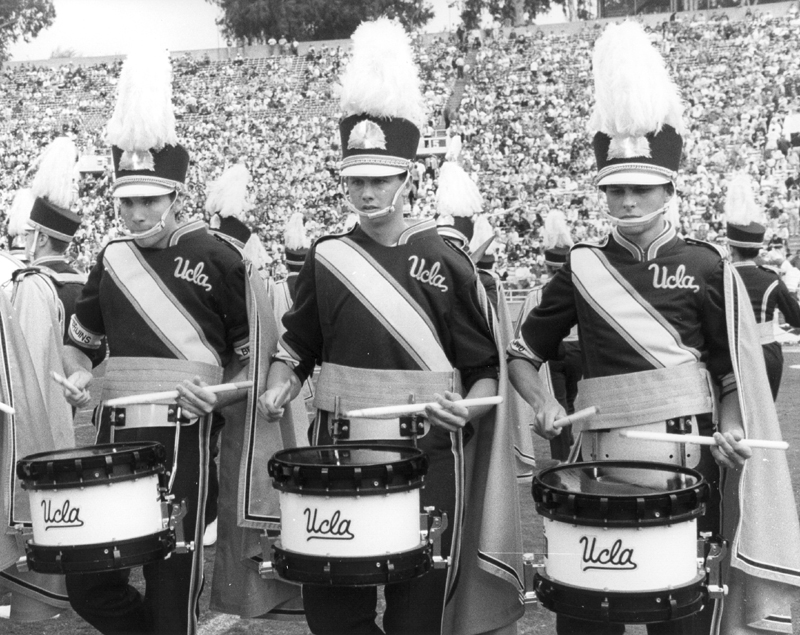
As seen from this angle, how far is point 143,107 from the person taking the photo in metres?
4.76

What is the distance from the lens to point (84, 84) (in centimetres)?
3503

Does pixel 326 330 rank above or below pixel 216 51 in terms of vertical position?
below

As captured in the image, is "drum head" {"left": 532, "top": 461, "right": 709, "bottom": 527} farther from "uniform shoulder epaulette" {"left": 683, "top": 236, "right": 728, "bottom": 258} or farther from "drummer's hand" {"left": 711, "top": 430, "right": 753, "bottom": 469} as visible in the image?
"uniform shoulder epaulette" {"left": 683, "top": 236, "right": 728, "bottom": 258}

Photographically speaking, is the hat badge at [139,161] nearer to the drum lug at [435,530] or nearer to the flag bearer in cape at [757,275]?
the drum lug at [435,530]

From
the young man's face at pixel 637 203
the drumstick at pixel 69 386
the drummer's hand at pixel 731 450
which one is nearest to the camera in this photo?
the drummer's hand at pixel 731 450

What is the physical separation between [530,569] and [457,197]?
17.3ft

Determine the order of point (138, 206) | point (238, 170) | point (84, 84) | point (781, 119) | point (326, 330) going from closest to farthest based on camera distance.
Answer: point (326, 330), point (138, 206), point (238, 170), point (781, 119), point (84, 84)

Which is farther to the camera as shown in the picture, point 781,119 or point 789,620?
point 781,119

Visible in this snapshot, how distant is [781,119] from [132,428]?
22740 mm

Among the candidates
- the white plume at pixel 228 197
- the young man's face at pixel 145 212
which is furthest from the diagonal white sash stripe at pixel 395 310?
the white plume at pixel 228 197

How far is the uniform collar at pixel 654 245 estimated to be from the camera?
13.5ft

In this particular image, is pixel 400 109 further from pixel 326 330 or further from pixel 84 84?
pixel 84 84

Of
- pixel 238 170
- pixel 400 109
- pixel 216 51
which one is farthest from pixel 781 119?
pixel 400 109

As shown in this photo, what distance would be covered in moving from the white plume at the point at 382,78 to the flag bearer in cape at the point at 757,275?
3.76 meters
